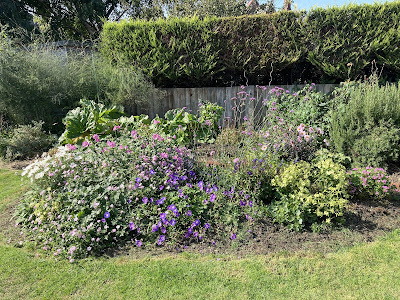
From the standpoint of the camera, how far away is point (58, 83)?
6934 mm

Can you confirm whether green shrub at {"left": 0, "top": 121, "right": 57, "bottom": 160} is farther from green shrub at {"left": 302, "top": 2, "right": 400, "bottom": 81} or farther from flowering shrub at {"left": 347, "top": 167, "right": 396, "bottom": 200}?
green shrub at {"left": 302, "top": 2, "right": 400, "bottom": 81}

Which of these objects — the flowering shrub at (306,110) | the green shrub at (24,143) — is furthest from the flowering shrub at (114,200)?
the flowering shrub at (306,110)

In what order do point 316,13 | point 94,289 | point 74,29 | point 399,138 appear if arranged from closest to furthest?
1. point 94,289
2. point 399,138
3. point 316,13
4. point 74,29

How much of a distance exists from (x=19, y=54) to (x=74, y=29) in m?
14.8

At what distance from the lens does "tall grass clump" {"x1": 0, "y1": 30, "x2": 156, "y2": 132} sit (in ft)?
21.7

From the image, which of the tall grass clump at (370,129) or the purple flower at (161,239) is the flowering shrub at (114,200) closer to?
the purple flower at (161,239)

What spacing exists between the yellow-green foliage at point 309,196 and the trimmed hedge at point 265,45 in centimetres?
351

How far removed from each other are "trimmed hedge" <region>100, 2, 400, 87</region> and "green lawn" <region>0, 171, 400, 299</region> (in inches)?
181

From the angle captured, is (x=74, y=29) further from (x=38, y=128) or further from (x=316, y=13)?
(x=316, y=13)

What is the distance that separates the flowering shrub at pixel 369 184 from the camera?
3.91m

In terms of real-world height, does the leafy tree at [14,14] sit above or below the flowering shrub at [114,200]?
above

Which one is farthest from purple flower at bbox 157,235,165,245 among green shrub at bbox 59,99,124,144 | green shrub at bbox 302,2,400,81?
green shrub at bbox 302,2,400,81

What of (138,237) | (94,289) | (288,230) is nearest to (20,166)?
(138,237)

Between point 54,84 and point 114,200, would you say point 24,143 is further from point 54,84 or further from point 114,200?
point 114,200
